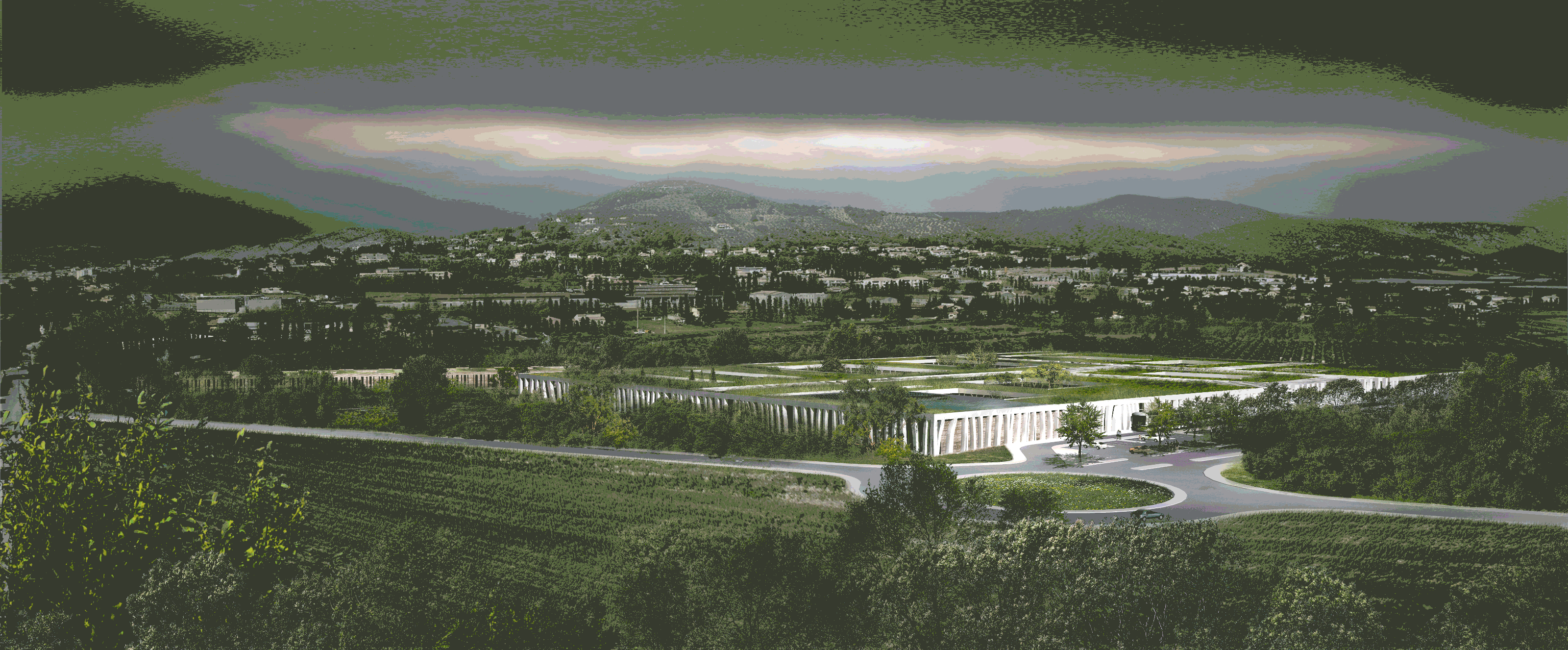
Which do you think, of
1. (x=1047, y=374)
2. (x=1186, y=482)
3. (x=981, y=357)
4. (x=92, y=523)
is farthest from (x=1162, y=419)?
(x=92, y=523)

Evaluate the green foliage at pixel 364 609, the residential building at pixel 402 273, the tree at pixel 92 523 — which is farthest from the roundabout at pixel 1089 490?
the residential building at pixel 402 273

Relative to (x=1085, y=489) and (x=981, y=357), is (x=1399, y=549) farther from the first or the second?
(x=981, y=357)

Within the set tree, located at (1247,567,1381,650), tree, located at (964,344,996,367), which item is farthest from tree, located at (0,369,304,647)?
tree, located at (1247,567,1381,650)

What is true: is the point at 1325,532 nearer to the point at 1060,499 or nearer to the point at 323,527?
the point at 1060,499

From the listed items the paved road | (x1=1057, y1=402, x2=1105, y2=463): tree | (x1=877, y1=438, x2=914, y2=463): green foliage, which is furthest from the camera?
(x1=1057, y1=402, x2=1105, y2=463): tree

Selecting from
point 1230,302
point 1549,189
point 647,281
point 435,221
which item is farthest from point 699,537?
point 1549,189

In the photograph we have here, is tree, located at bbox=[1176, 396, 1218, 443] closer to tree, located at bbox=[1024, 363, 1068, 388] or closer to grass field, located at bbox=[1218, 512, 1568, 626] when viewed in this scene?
grass field, located at bbox=[1218, 512, 1568, 626]

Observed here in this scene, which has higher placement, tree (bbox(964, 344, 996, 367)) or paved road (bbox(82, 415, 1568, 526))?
tree (bbox(964, 344, 996, 367))
